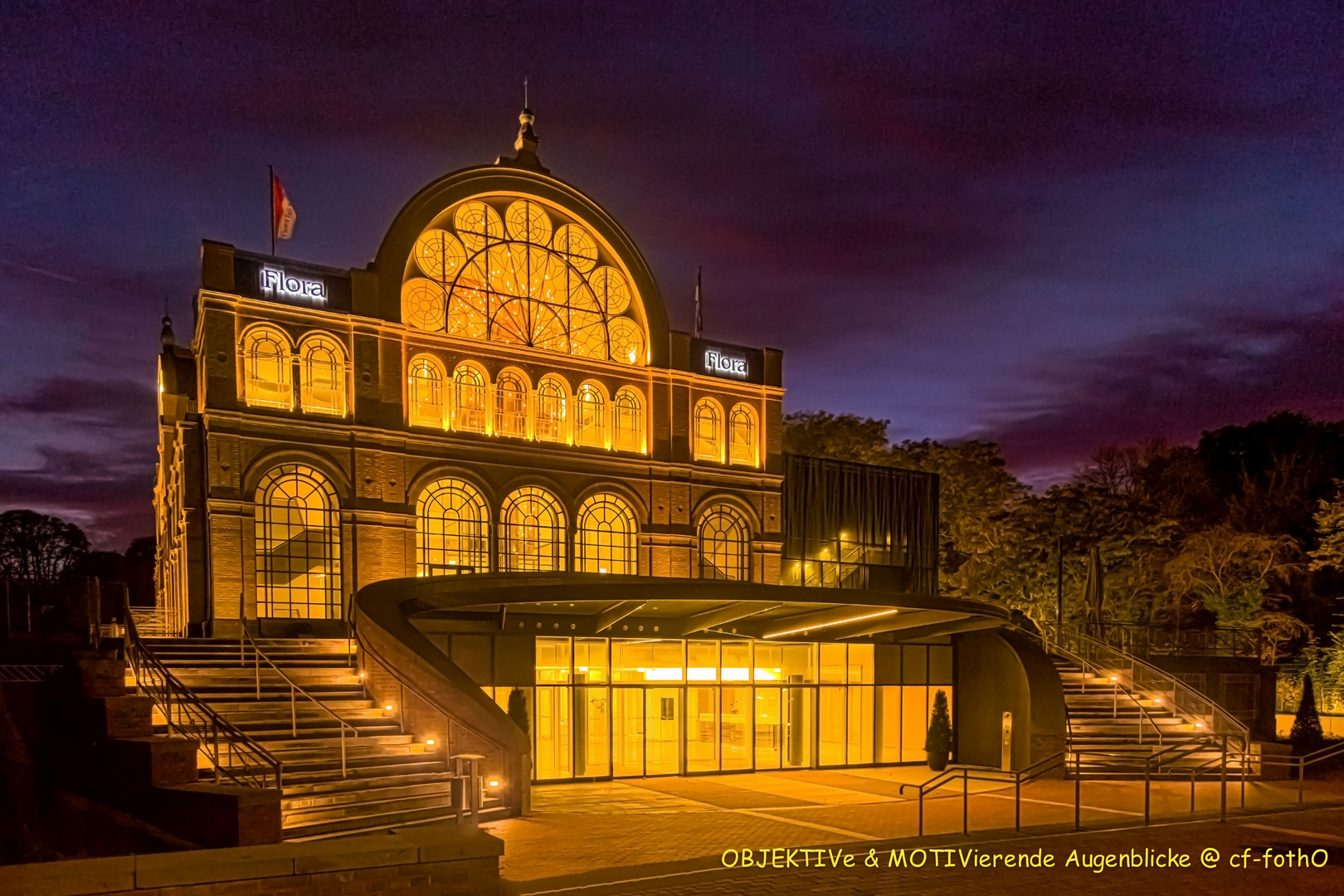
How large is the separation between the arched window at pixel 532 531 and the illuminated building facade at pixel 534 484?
0.06 meters

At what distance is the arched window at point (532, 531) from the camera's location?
1019 inches

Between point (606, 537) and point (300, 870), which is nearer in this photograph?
point (300, 870)

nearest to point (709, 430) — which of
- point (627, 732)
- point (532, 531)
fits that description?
point (532, 531)

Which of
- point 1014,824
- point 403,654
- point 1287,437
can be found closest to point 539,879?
point 403,654

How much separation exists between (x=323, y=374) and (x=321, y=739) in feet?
35.0

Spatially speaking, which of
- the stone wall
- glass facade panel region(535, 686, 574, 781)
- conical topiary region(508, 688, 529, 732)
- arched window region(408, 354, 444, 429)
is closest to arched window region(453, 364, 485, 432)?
arched window region(408, 354, 444, 429)

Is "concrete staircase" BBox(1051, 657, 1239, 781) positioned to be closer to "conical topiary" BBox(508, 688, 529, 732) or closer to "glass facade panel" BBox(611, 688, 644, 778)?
"glass facade panel" BBox(611, 688, 644, 778)

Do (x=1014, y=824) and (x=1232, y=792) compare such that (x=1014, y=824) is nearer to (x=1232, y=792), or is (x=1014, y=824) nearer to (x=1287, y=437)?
(x=1232, y=792)

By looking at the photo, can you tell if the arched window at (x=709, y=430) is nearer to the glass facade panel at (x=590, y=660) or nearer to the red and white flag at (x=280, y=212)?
the glass facade panel at (x=590, y=660)

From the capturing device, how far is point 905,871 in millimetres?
12125

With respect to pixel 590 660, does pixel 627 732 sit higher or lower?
lower

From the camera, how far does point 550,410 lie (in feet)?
88.6

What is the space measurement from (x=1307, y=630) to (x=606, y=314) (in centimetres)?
2792

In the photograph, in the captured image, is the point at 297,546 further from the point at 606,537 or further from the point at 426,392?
the point at 606,537
